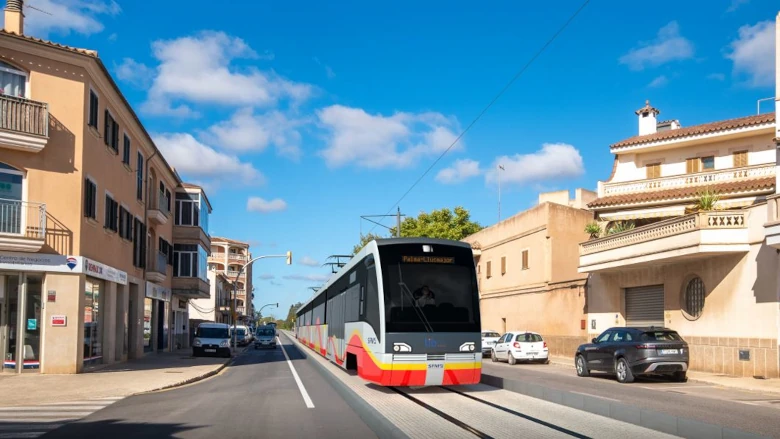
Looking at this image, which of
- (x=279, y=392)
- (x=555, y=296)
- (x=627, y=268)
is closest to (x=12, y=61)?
(x=279, y=392)

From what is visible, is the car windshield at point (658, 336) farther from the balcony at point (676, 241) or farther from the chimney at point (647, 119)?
the chimney at point (647, 119)

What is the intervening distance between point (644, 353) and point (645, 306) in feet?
31.9

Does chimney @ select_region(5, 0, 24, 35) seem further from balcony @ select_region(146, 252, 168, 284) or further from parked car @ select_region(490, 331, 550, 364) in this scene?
parked car @ select_region(490, 331, 550, 364)

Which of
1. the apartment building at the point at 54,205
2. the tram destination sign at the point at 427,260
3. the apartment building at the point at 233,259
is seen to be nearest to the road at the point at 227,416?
the tram destination sign at the point at 427,260

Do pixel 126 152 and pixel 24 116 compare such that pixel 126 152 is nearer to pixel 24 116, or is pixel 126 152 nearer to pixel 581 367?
pixel 24 116

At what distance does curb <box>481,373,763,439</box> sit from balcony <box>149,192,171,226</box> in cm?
2511

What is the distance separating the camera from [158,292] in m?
39.2

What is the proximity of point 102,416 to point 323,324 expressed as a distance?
16469 mm

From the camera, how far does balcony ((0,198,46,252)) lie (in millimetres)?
21625

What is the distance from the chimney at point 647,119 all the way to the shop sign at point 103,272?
32.1 metres

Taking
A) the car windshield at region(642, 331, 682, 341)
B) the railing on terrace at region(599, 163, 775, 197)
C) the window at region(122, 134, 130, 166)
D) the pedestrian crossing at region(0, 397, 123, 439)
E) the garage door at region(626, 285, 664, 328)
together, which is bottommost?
the pedestrian crossing at region(0, 397, 123, 439)

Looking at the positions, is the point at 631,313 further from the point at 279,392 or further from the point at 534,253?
the point at 279,392

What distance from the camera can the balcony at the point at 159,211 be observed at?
36.6 meters

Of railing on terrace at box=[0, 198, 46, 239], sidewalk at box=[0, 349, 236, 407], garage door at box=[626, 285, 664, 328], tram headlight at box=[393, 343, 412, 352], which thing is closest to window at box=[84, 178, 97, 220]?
railing on terrace at box=[0, 198, 46, 239]
